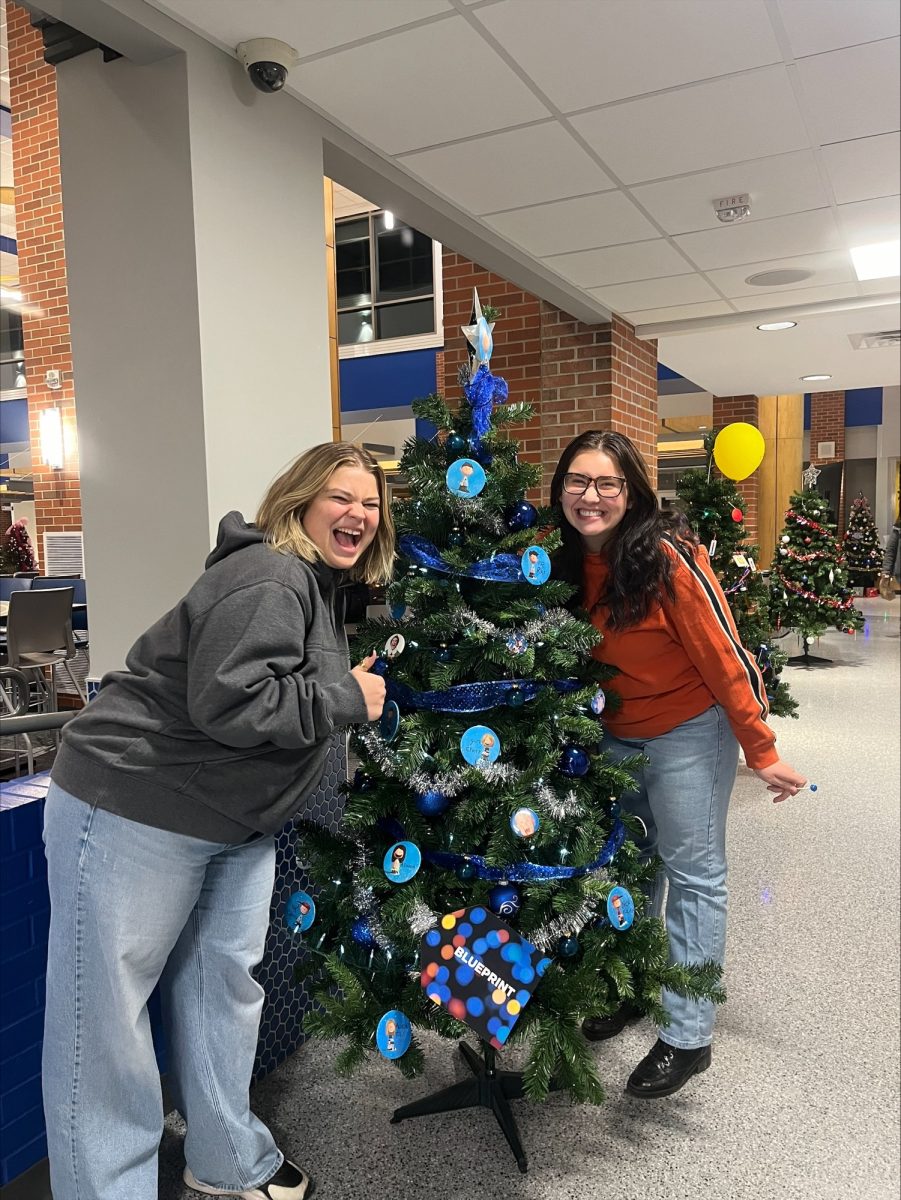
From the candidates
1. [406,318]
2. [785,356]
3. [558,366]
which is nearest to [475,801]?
[558,366]

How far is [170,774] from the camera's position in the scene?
4.77 feet

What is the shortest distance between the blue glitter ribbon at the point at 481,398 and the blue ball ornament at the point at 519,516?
164mm

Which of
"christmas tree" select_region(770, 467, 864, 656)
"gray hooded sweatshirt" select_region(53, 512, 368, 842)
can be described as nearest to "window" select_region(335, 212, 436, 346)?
"christmas tree" select_region(770, 467, 864, 656)

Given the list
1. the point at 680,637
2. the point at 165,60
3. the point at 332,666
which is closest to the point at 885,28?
the point at 680,637

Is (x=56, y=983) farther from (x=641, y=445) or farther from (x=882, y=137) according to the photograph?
(x=641, y=445)

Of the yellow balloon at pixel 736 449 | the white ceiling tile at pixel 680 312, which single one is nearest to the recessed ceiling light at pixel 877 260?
the white ceiling tile at pixel 680 312

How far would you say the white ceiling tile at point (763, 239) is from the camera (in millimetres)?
3771

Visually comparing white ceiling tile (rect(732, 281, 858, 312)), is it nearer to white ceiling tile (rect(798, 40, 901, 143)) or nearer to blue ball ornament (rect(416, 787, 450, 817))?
white ceiling tile (rect(798, 40, 901, 143))

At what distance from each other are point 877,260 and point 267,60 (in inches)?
133

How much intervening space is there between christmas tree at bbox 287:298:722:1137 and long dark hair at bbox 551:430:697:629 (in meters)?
0.13

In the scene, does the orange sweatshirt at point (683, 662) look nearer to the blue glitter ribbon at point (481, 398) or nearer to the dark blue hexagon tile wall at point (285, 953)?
the blue glitter ribbon at point (481, 398)

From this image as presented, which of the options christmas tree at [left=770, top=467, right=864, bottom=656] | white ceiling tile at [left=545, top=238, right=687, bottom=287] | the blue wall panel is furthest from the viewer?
the blue wall panel

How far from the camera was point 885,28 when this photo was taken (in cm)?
227

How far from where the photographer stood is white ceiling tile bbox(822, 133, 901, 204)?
3004mm
